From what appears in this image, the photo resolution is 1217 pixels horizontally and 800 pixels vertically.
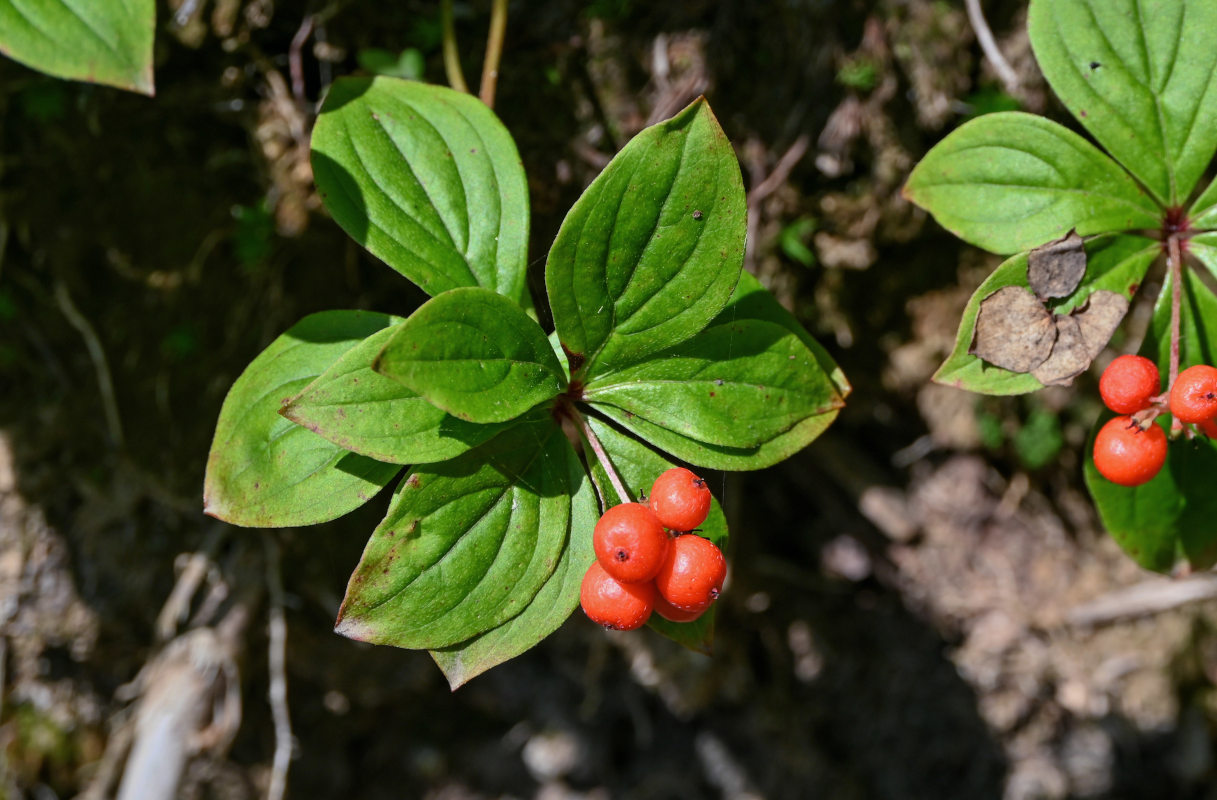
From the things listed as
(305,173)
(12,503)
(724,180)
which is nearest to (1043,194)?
(724,180)

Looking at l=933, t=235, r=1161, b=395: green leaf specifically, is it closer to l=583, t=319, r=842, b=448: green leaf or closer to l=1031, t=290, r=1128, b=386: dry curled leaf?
l=1031, t=290, r=1128, b=386: dry curled leaf

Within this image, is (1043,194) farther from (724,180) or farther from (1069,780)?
(1069,780)

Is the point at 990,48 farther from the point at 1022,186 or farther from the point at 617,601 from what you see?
the point at 617,601

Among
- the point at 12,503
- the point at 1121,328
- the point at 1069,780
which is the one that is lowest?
the point at 1069,780

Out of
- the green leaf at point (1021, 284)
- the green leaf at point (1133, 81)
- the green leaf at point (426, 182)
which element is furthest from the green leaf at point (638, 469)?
the green leaf at point (1133, 81)

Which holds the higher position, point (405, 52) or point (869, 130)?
point (405, 52)
